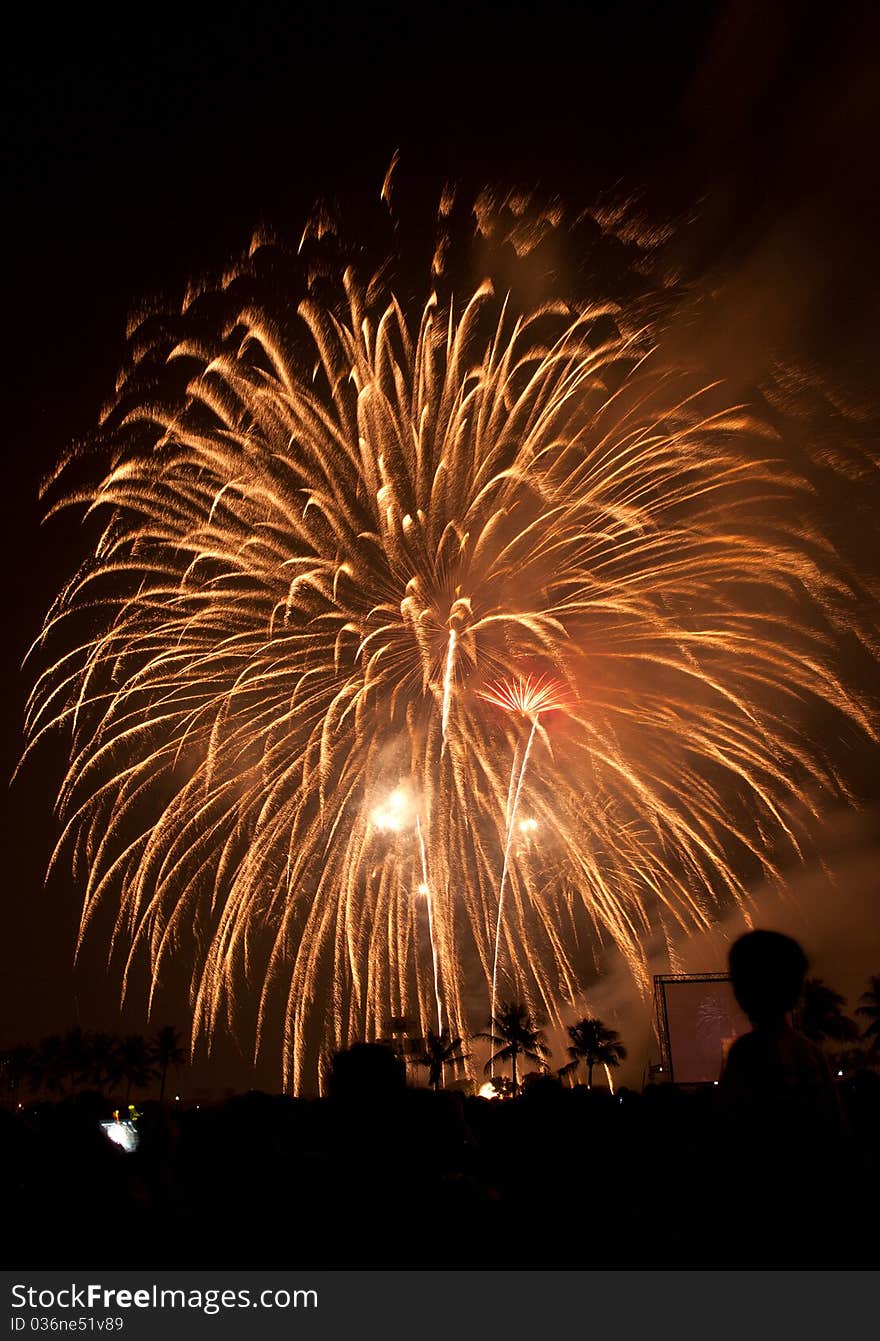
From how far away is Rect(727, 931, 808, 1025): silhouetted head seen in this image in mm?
3527

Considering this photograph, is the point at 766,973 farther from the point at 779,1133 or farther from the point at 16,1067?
the point at 16,1067

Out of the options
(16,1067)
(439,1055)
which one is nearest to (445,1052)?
(439,1055)

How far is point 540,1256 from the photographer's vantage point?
14.4 ft

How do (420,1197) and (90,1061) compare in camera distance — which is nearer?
(420,1197)

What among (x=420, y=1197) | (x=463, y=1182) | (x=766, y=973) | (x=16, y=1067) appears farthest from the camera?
(x=16, y=1067)

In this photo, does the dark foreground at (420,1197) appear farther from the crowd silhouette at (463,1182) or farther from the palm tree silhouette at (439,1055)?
the palm tree silhouette at (439,1055)

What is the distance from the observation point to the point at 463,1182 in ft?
14.0

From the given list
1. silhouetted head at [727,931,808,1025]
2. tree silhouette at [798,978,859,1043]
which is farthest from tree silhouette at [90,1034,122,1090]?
silhouetted head at [727,931,808,1025]

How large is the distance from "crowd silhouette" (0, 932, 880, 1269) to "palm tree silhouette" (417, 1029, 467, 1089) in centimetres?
5459

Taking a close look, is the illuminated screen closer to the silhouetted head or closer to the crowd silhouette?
the crowd silhouette

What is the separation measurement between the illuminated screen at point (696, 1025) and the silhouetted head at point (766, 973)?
33.4m

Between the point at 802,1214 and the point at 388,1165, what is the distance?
1.73 meters

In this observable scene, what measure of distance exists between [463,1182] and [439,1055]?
193ft

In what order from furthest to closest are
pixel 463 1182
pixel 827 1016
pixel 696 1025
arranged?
pixel 827 1016 → pixel 696 1025 → pixel 463 1182
